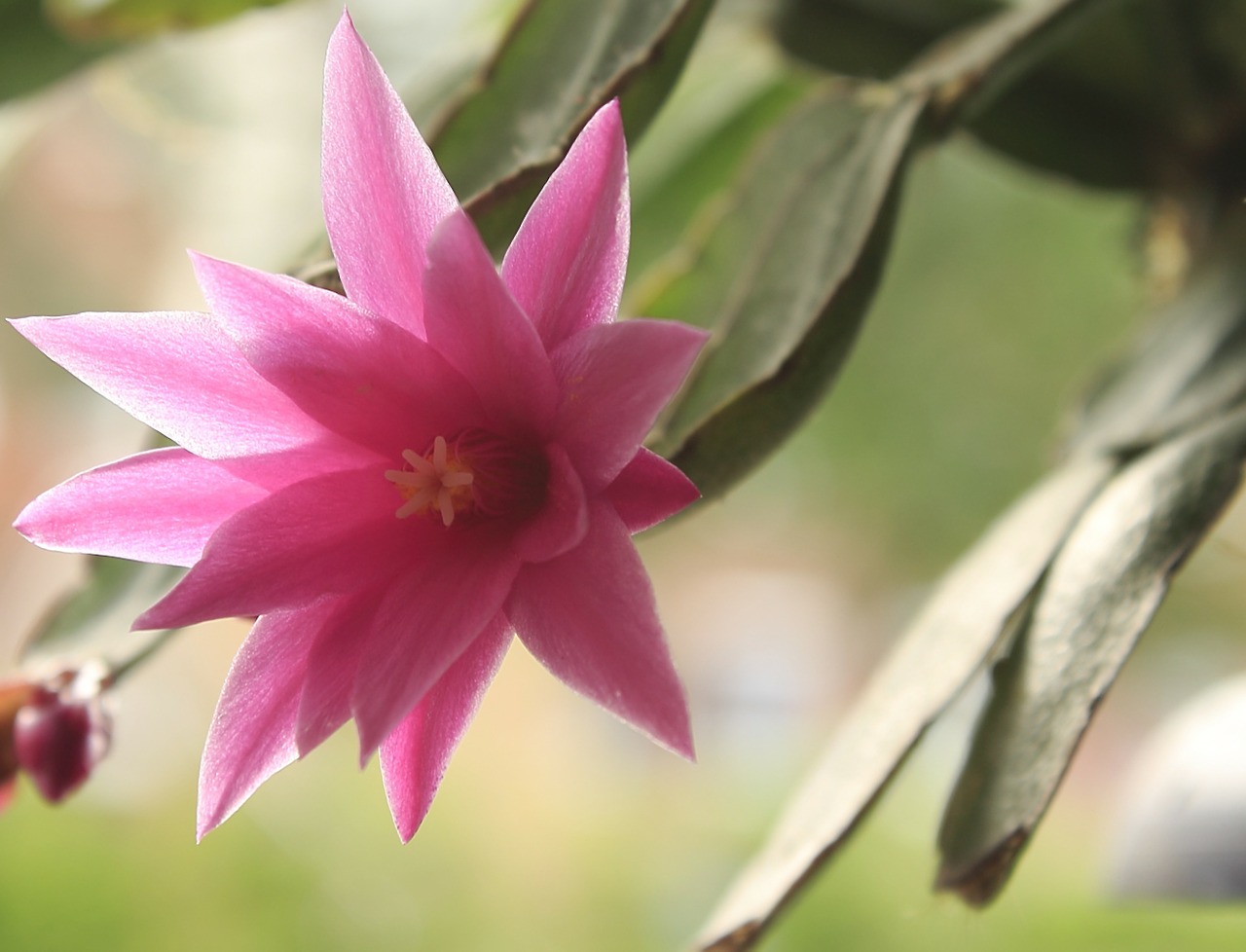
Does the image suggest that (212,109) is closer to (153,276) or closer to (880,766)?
(880,766)

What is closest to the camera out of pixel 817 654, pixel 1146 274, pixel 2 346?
pixel 1146 274

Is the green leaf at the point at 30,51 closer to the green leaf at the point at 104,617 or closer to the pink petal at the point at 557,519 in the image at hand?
the green leaf at the point at 104,617

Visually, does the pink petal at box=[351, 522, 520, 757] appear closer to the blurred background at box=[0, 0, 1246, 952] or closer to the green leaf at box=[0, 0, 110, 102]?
the blurred background at box=[0, 0, 1246, 952]

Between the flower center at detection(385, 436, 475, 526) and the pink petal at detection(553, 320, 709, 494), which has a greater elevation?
the pink petal at detection(553, 320, 709, 494)

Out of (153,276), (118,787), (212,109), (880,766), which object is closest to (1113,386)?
(880,766)

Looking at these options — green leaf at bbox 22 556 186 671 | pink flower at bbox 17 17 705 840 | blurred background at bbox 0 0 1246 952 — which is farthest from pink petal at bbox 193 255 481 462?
blurred background at bbox 0 0 1246 952

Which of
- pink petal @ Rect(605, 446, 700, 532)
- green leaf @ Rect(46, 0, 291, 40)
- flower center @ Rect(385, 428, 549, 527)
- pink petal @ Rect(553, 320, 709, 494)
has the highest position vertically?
pink petal @ Rect(553, 320, 709, 494)

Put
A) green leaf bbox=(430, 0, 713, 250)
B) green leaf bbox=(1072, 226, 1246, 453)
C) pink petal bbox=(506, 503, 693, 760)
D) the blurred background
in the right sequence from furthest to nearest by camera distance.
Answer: the blurred background < green leaf bbox=(1072, 226, 1246, 453) < green leaf bbox=(430, 0, 713, 250) < pink petal bbox=(506, 503, 693, 760)
